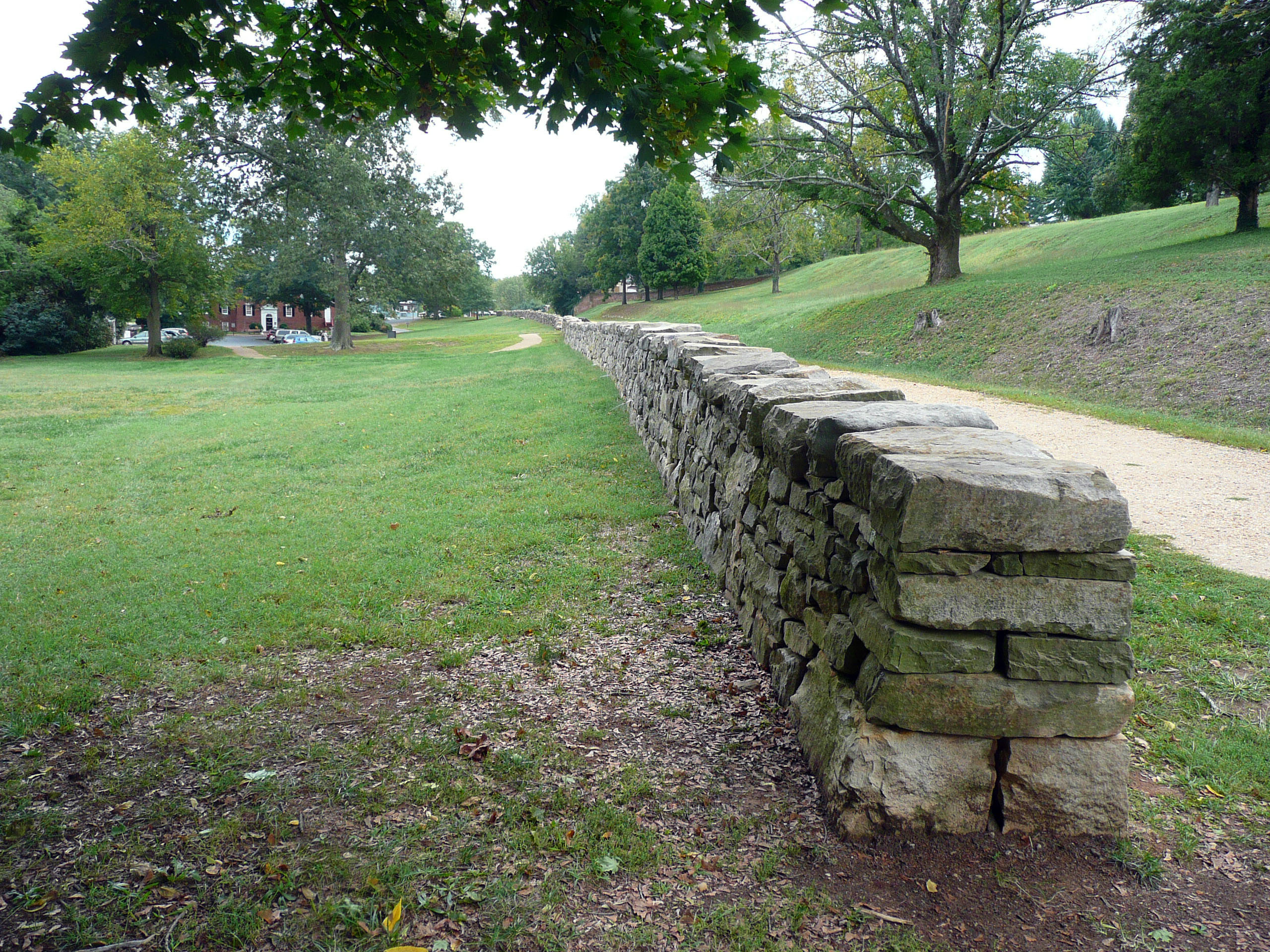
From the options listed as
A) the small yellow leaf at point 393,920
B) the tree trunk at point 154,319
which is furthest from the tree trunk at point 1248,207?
the tree trunk at point 154,319

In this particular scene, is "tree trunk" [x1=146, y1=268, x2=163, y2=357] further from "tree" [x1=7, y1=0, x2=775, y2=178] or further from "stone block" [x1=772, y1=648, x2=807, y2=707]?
"stone block" [x1=772, y1=648, x2=807, y2=707]

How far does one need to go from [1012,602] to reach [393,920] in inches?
91.5

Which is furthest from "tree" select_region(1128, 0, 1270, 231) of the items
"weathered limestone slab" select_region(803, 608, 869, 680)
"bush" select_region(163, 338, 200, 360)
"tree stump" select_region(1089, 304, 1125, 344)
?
"bush" select_region(163, 338, 200, 360)

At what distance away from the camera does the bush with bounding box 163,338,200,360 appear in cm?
3297

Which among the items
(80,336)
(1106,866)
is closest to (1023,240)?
(1106,866)

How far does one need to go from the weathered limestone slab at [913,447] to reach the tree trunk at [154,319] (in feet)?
118

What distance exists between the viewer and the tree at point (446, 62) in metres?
3.73

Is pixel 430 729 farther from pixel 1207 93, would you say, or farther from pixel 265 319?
pixel 265 319

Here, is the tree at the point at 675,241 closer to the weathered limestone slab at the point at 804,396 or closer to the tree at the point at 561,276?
the tree at the point at 561,276

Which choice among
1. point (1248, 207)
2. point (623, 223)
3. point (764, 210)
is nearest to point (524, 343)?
point (764, 210)

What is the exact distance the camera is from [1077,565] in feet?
9.05

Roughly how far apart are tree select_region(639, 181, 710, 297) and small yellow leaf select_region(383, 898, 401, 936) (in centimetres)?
5233

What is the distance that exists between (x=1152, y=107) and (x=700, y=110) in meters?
23.1

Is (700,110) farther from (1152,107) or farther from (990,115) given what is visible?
(1152,107)
